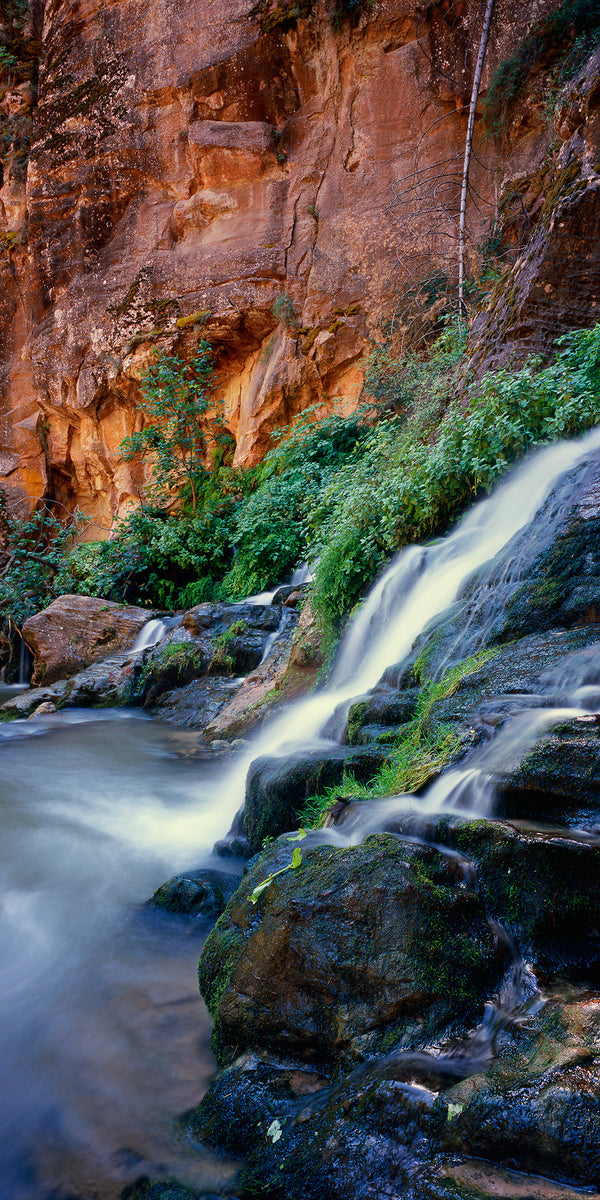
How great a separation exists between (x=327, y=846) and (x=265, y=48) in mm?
16800

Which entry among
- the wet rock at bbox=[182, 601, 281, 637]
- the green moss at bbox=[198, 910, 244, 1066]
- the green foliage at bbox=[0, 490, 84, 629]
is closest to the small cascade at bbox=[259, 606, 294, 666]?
the wet rock at bbox=[182, 601, 281, 637]

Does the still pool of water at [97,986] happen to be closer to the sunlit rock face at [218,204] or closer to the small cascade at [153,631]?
the small cascade at [153,631]

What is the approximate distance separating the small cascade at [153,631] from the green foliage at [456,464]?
11.5 ft

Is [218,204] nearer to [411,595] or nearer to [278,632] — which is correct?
[278,632]

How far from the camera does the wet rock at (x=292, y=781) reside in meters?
3.73

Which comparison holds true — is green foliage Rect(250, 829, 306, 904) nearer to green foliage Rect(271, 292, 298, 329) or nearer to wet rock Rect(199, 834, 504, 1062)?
wet rock Rect(199, 834, 504, 1062)

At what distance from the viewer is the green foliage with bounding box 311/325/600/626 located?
19.8ft

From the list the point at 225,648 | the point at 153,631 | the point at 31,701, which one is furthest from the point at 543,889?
the point at 153,631

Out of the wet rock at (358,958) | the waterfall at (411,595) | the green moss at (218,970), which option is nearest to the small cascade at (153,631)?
the waterfall at (411,595)

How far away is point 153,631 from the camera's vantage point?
1066cm

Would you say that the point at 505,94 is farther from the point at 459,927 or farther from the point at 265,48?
the point at 459,927

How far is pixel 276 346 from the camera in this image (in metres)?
14.4

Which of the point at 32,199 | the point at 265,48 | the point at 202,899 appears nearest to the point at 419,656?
the point at 202,899

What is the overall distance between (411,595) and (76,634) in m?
6.61
